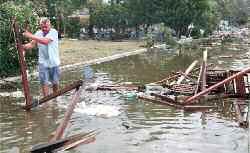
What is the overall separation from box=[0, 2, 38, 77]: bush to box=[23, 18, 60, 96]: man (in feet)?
15.9

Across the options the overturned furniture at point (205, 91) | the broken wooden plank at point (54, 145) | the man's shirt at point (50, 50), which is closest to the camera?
the broken wooden plank at point (54, 145)

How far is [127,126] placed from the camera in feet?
34.3

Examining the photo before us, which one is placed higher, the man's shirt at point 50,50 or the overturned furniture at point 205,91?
the man's shirt at point 50,50

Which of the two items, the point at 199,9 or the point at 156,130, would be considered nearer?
the point at 156,130

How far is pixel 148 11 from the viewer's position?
202ft

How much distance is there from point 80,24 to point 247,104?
1921 inches

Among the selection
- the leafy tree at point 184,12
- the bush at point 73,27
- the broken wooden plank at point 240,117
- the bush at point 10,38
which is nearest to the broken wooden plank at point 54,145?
the broken wooden plank at point 240,117

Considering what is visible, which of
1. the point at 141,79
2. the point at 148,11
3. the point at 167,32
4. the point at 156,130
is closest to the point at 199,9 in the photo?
the point at 148,11

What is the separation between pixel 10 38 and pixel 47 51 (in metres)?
5.38

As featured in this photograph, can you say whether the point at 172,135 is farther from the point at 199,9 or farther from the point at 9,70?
the point at 199,9

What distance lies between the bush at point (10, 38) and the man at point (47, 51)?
15.9ft

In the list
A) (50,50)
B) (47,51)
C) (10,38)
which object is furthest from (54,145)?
(10,38)

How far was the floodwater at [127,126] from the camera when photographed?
883 centimetres

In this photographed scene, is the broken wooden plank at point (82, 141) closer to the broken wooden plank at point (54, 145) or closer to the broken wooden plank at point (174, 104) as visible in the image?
the broken wooden plank at point (54, 145)
